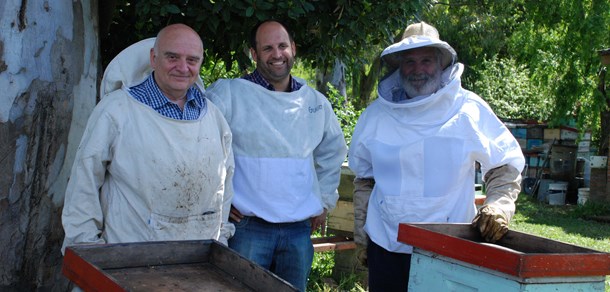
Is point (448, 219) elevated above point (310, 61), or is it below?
below

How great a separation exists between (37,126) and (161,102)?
0.78 meters

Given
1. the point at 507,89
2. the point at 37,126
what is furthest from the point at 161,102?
the point at 507,89

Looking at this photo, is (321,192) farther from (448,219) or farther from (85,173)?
(85,173)

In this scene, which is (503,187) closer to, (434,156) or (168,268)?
(434,156)

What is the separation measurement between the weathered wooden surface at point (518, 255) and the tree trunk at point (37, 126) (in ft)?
5.27

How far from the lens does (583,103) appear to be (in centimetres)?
1329

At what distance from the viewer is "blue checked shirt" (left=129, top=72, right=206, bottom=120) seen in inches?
102

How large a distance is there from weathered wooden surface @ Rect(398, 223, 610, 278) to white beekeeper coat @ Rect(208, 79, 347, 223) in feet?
2.27

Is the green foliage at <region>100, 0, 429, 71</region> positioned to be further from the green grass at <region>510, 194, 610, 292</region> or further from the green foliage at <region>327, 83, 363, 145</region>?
the green grass at <region>510, 194, 610, 292</region>

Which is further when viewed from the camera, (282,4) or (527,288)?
(282,4)

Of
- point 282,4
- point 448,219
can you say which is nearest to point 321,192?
point 448,219

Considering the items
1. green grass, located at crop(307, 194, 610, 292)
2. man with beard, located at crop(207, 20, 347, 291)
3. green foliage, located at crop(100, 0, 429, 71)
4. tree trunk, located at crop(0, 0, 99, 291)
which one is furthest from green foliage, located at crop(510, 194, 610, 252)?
tree trunk, located at crop(0, 0, 99, 291)

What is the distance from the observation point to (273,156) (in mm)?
3070

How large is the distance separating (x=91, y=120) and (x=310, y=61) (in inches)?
83.5
